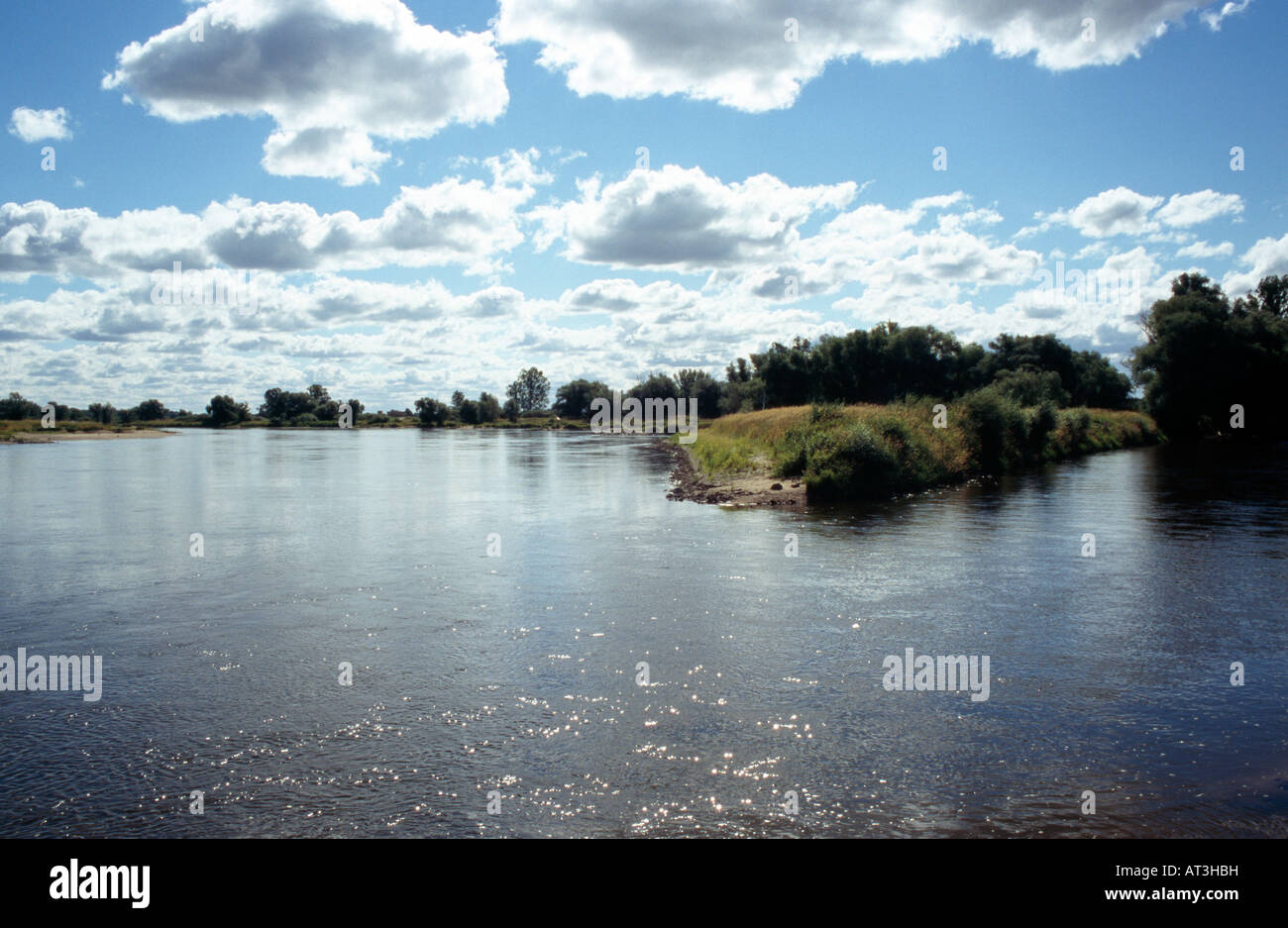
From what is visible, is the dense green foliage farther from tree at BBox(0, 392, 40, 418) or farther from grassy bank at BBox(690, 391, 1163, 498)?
tree at BBox(0, 392, 40, 418)

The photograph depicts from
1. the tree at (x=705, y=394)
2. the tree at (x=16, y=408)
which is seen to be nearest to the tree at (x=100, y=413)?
the tree at (x=16, y=408)

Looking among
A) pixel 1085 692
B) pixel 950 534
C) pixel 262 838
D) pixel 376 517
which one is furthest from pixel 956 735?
pixel 376 517

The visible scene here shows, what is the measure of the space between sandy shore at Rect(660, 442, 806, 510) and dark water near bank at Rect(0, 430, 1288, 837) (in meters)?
7.01

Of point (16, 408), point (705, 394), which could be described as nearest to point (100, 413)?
point (16, 408)

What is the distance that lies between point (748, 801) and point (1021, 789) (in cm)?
275

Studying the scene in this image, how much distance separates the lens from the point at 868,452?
1372 inches

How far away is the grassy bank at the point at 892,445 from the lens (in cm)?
3491

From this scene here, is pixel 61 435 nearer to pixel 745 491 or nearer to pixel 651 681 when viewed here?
pixel 745 491

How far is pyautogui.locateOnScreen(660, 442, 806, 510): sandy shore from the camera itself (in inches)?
1296

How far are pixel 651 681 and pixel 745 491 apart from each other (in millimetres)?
24594

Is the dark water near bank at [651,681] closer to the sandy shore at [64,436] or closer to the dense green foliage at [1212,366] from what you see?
the dense green foliage at [1212,366]
